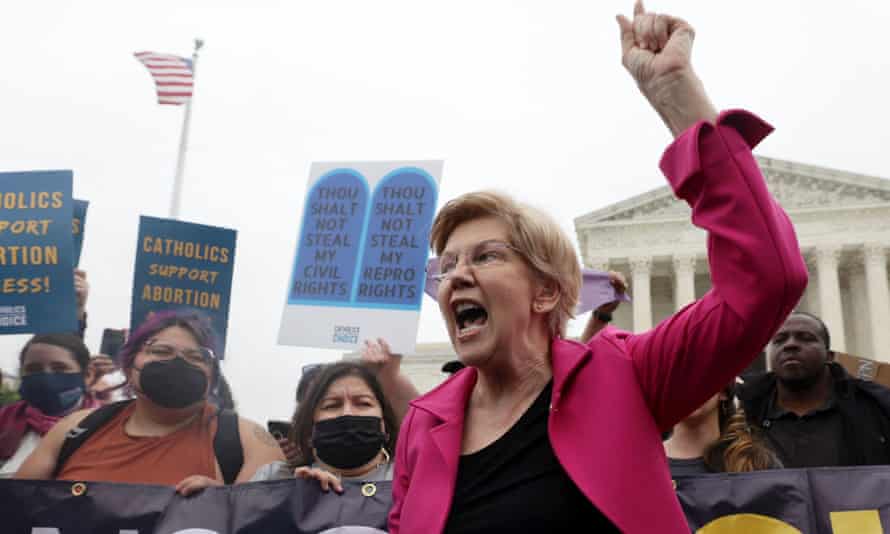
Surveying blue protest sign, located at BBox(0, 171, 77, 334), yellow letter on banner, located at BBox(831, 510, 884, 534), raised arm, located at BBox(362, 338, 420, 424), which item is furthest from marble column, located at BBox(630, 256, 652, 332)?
yellow letter on banner, located at BBox(831, 510, 884, 534)

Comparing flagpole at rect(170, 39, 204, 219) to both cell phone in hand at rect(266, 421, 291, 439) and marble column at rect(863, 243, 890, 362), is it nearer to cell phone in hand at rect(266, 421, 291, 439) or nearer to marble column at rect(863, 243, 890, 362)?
cell phone in hand at rect(266, 421, 291, 439)

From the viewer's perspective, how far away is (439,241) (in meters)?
2.35

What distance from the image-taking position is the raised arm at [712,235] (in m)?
1.61

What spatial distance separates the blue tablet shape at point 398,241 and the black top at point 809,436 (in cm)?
260

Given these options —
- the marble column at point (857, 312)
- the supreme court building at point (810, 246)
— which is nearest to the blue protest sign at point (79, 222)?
the supreme court building at point (810, 246)

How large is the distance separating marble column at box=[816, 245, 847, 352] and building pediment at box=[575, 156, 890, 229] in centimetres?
236

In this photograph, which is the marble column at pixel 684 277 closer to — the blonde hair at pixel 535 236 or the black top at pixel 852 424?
the black top at pixel 852 424

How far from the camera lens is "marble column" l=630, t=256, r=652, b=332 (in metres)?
44.2

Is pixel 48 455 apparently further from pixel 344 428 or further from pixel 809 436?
pixel 809 436

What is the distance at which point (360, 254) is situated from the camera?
6637 mm

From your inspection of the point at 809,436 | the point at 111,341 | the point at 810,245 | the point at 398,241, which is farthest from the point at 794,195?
the point at 809,436

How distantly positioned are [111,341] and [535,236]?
18.4 ft

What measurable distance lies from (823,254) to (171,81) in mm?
35777

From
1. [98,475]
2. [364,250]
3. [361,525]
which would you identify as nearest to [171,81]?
[364,250]
